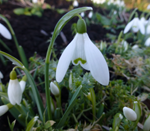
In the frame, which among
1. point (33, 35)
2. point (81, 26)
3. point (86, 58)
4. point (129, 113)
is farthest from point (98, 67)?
point (33, 35)

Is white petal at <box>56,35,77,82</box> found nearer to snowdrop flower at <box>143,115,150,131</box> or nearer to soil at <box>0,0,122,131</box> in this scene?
snowdrop flower at <box>143,115,150,131</box>

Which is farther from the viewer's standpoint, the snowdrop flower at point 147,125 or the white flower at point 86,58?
the snowdrop flower at point 147,125

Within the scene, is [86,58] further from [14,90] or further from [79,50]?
[14,90]

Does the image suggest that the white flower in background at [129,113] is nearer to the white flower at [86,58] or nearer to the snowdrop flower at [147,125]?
the snowdrop flower at [147,125]

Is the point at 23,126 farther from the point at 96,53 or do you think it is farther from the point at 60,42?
the point at 60,42

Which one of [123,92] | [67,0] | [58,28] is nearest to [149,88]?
[123,92]

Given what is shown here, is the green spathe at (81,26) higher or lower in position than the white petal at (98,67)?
higher

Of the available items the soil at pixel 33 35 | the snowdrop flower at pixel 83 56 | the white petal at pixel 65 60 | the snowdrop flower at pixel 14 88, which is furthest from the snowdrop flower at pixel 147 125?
the soil at pixel 33 35

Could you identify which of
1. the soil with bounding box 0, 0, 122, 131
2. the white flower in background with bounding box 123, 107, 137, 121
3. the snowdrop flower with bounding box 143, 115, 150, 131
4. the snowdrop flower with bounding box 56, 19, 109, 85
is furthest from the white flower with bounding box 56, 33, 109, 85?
the soil with bounding box 0, 0, 122, 131
